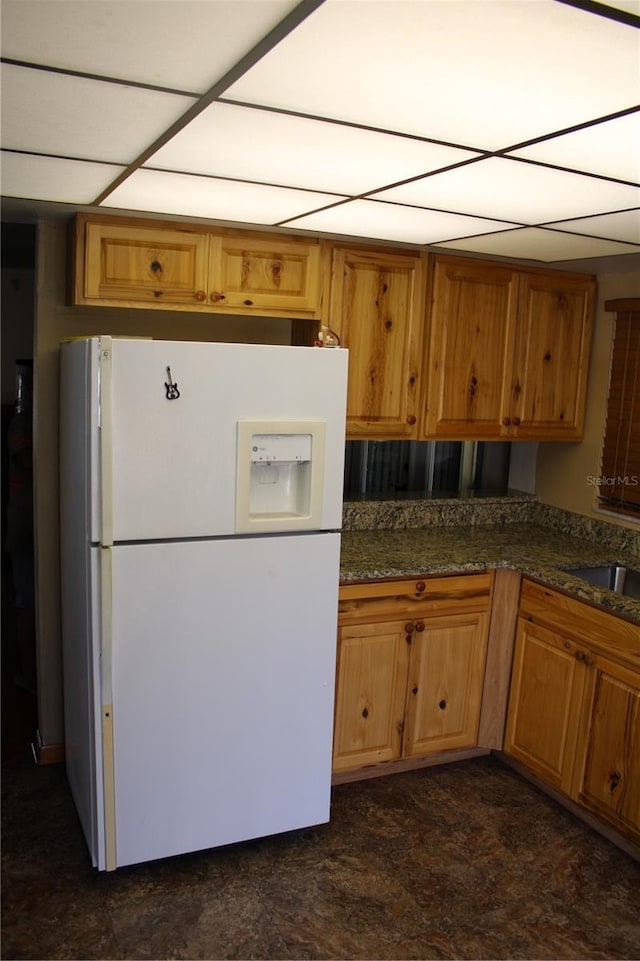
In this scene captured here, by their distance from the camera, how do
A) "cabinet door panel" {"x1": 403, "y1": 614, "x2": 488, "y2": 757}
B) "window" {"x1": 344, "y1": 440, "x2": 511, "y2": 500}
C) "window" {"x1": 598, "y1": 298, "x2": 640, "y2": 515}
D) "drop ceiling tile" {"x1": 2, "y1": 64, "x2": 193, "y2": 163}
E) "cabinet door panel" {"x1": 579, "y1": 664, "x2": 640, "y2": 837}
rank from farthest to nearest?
"window" {"x1": 344, "y1": 440, "x2": 511, "y2": 500}, "window" {"x1": 598, "y1": 298, "x2": 640, "y2": 515}, "cabinet door panel" {"x1": 403, "y1": 614, "x2": 488, "y2": 757}, "cabinet door panel" {"x1": 579, "y1": 664, "x2": 640, "y2": 837}, "drop ceiling tile" {"x1": 2, "y1": 64, "x2": 193, "y2": 163}

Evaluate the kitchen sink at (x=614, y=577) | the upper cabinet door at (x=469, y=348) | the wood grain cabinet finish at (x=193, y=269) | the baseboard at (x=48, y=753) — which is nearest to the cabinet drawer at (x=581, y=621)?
the kitchen sink at (x=614, y=577)

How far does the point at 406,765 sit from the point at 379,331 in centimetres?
177

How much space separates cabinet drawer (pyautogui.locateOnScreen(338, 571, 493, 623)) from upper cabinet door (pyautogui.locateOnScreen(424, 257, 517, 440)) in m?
0.66

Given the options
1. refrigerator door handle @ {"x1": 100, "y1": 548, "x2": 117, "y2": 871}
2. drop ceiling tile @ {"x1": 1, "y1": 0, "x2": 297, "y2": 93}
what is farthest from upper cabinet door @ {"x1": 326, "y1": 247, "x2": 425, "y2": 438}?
drop ceiling tile @ {"x1": 1, "y1": 0, "x2": 297, "y2": 93}

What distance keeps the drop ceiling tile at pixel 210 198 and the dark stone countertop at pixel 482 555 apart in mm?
1280

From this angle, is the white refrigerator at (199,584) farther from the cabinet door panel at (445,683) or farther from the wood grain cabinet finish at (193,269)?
the cabinet door panel at (445,683)

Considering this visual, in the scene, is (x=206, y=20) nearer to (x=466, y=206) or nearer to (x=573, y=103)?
(x=573, y=103)

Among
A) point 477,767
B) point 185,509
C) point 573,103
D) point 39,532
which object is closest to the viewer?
point 573,103

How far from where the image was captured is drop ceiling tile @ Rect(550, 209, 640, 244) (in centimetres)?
224

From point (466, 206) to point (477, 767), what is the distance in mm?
2232

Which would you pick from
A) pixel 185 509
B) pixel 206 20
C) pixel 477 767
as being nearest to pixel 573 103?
pixel 206 20

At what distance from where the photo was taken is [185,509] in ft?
7.66

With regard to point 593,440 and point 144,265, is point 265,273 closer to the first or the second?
point 144,265

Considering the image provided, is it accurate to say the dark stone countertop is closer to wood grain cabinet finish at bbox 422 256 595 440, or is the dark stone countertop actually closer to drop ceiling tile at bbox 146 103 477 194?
wood grain cabinet finish at bbox 422 256 595 440
